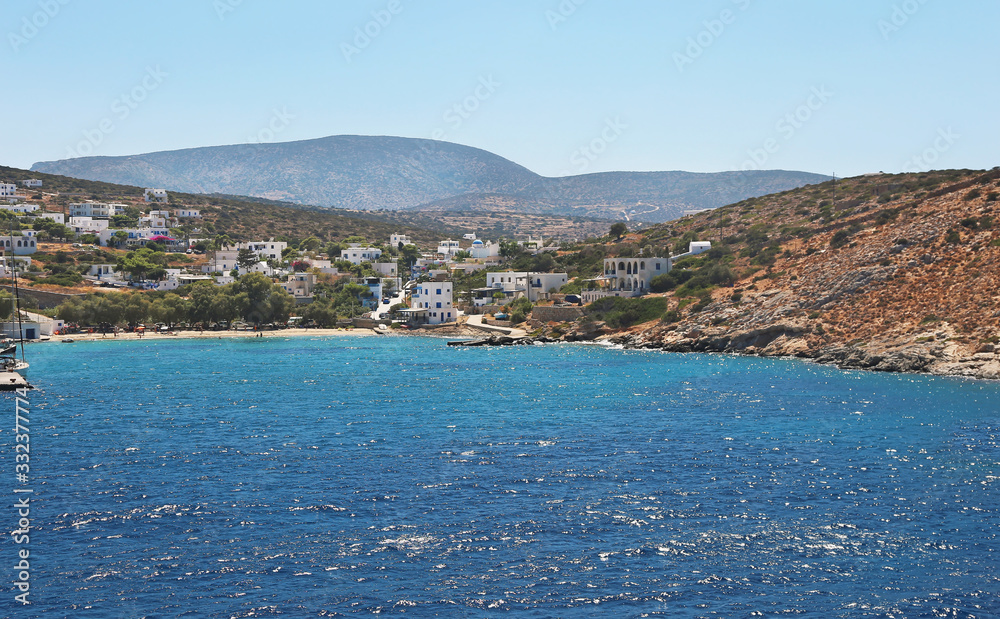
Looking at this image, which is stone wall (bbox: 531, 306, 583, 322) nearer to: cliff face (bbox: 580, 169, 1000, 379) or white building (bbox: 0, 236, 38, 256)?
cliff face (bbox: 580, 169, 1000, 379)

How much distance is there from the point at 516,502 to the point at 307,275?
107134 mm

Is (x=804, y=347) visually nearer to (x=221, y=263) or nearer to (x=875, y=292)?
(x=875, y=292)

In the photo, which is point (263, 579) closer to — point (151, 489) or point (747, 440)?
point (151, 489)

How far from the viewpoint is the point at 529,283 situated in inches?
4577

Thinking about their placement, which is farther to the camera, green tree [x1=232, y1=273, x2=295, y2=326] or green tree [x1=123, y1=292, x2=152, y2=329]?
green tree [x1=232, y1=273, x2=295, y2=326]

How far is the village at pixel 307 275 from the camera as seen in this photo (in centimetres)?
10631

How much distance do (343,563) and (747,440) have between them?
22037mm

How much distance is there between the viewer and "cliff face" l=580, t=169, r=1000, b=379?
64.3m

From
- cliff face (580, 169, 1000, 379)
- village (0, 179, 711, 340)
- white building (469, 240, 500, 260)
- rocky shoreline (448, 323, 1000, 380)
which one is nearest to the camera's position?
rocky shoreline (448, 323, 1000, 380)

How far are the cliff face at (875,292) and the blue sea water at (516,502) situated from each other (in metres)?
10.2

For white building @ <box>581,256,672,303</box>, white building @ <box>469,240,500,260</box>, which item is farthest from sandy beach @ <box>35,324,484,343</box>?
white building @ <box>469,240,500,260</box>

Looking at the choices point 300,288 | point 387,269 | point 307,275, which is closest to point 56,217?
point 307,275

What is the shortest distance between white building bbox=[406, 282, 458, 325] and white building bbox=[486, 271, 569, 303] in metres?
9.72

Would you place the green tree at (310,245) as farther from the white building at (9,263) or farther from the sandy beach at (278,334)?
the sandy beach at (278,334)
